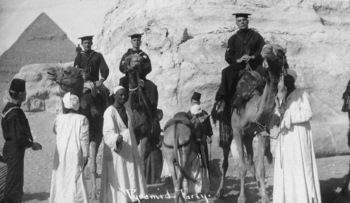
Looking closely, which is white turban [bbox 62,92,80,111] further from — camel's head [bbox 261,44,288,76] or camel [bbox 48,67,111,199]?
camel's head [bbox 261,44,288,76]

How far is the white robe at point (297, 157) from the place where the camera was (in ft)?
31.0

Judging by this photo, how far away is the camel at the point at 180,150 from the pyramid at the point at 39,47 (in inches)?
441

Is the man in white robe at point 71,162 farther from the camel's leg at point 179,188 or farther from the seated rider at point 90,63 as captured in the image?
the seated rider at point 90,63

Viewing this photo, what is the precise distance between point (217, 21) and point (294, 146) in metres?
6.44

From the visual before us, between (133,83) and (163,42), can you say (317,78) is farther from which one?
(133,83)

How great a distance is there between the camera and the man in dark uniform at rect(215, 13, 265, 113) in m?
11.7

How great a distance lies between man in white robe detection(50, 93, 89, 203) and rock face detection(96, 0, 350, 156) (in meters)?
5.41

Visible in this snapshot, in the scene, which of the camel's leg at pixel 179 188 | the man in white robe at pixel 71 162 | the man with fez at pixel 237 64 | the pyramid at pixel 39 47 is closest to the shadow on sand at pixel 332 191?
the man with fez at pixel 237 64

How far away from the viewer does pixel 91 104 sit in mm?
12164

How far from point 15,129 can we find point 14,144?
0.21m

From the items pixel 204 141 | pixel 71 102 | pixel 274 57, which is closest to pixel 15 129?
pixel 71 102

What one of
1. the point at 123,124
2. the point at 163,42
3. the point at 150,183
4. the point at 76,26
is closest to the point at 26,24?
the point at 76,26

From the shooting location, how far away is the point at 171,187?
12281mm

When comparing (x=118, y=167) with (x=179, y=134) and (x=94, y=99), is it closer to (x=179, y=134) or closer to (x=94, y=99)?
(x=179, y=134)
